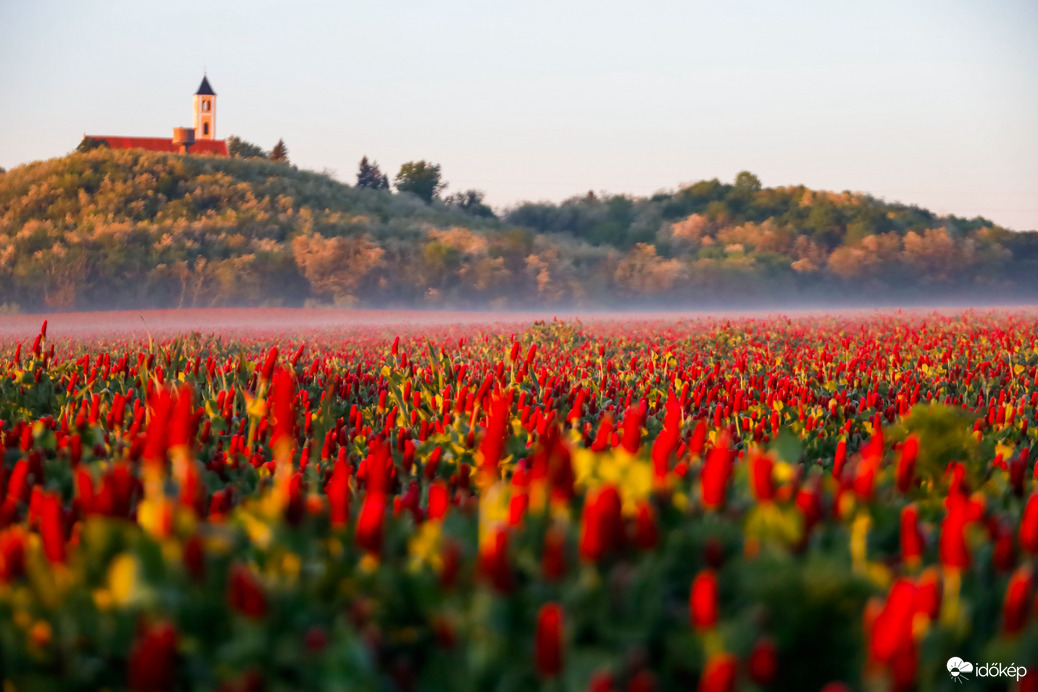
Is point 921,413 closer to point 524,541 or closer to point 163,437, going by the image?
point 524,541

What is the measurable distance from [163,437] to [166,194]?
5460cm

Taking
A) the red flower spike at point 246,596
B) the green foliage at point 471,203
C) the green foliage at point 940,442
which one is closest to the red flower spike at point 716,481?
the red flower spike at point 246,596

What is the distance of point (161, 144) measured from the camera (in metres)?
79.8

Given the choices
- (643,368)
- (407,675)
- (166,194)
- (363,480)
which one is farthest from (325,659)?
(166,194)

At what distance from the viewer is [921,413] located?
335 cm

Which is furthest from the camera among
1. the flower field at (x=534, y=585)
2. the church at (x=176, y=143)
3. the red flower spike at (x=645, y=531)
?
the church at (x=176, y=143)

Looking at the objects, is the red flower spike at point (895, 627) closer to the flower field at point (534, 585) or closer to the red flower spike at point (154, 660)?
the flower field at point (534, 585)

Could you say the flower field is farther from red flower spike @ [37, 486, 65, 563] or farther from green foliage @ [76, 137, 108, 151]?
green foliage @ [76, 137, 108, 151]

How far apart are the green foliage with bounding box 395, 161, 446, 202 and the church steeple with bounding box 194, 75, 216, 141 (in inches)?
1381

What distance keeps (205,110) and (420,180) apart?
1528 inches

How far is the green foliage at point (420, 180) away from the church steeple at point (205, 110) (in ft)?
115

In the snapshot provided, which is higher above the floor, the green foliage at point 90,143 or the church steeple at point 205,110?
the church steeple at point 205,110

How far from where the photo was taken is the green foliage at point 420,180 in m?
75.3

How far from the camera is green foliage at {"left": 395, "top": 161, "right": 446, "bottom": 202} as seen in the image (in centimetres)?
7531
